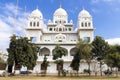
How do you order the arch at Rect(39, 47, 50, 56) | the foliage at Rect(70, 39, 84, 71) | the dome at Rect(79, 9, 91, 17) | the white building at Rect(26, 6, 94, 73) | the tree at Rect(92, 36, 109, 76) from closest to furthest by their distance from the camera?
the tree at Rect(92, 36, 109, 76), the foliage at Rect(70, 39, 84, 71), the white building at Rect(26, 6, 94, 73), the arch at Rect(39, 47, 50, 56), the dome at Rect(79, 9, 91, 17)

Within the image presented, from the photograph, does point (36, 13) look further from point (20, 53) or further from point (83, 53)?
point (20, 53)

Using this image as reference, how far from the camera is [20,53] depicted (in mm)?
46750

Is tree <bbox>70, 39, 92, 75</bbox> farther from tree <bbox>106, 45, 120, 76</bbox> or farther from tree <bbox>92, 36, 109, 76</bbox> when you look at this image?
tree <bbox>106, 45, 120, 76</bbox>

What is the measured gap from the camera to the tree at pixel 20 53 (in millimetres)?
46562

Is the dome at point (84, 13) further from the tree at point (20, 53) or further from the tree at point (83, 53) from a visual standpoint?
the tree at point (20, 53)

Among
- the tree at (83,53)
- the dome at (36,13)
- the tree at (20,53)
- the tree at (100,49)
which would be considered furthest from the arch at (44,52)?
the tree at (100,49)

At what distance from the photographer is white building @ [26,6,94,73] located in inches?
2943

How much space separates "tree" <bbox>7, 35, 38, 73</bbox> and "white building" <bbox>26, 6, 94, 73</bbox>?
75.9ft

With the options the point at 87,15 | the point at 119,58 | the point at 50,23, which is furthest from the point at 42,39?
the point at 119,58

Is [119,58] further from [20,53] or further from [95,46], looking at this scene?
[20,53]

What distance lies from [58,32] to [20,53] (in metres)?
38.4

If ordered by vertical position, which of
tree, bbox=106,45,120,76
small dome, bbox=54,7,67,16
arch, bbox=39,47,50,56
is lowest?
tree, bbox=106,45,120,76

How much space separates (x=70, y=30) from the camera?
8956 centimetres

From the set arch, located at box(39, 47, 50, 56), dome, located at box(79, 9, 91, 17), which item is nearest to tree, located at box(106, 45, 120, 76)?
arch, located at box(39, 47, 50, 56)
